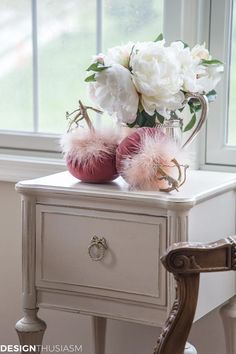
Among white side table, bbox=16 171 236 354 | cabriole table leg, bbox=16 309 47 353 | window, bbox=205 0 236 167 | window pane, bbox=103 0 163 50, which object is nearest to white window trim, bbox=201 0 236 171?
window, bbox=205 0 236 167

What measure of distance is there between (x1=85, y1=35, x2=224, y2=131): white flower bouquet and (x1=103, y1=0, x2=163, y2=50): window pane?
1.38 feet

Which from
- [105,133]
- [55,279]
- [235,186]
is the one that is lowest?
[55,279]

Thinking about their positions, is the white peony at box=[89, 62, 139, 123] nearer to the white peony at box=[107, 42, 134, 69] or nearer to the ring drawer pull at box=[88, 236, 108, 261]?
the white peony at box=[107, 42, 134, 69]

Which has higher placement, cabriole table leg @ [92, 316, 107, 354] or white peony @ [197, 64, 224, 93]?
white peony @ [197, 64, 224, 93]

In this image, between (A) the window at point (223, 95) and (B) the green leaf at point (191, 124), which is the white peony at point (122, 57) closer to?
(B) the green leaf at point (191, 124)

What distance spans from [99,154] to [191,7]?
0.57 metres

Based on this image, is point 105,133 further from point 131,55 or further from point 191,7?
point 191,7

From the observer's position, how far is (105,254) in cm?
180

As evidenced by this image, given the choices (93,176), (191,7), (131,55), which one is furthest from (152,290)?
(191,7)

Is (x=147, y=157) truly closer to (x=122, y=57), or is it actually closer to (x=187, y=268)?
(x=122, y=57)

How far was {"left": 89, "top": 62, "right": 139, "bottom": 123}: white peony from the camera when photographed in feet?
5.77

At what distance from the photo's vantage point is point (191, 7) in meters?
2.14

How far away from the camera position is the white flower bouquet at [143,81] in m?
1.75

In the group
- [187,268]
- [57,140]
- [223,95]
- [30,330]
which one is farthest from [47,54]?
[187,268]
